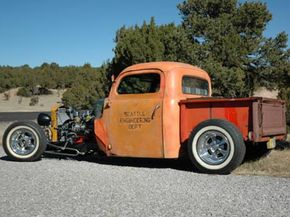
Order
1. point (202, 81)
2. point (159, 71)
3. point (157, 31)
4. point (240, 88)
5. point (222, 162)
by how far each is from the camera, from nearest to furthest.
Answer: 1. point (222, 162)
2. point (159, 71)
3. point (202, 81)
4. point (240, 88)
5. point (157, 31)

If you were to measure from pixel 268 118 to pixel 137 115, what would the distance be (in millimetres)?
2345

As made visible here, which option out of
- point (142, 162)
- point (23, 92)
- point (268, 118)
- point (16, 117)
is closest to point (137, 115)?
point (142, 162)

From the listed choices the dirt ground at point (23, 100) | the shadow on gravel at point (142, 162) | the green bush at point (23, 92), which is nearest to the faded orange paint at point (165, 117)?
the shadow on gravel at point (142, 162)

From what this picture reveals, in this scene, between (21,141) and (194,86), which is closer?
(194,86)

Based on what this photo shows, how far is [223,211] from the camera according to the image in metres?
5.31

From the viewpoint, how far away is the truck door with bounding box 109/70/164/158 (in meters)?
8.45

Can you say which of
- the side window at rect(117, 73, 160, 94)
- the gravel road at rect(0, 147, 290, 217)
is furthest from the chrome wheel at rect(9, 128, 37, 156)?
the side window at rect(117, 73, 160, 94)

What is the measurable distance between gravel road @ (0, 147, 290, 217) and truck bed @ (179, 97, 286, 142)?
835mm

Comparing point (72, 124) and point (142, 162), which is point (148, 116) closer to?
point (142, 162)

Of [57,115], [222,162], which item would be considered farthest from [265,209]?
[57,115]

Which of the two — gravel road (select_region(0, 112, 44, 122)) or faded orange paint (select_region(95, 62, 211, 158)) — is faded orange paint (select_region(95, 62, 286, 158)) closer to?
faded orange paint (select_region(95, 62, 211, 158))

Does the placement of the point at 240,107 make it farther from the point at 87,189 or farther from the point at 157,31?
the point at 157,31

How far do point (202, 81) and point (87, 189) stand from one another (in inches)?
163

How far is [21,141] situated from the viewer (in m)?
9.97
